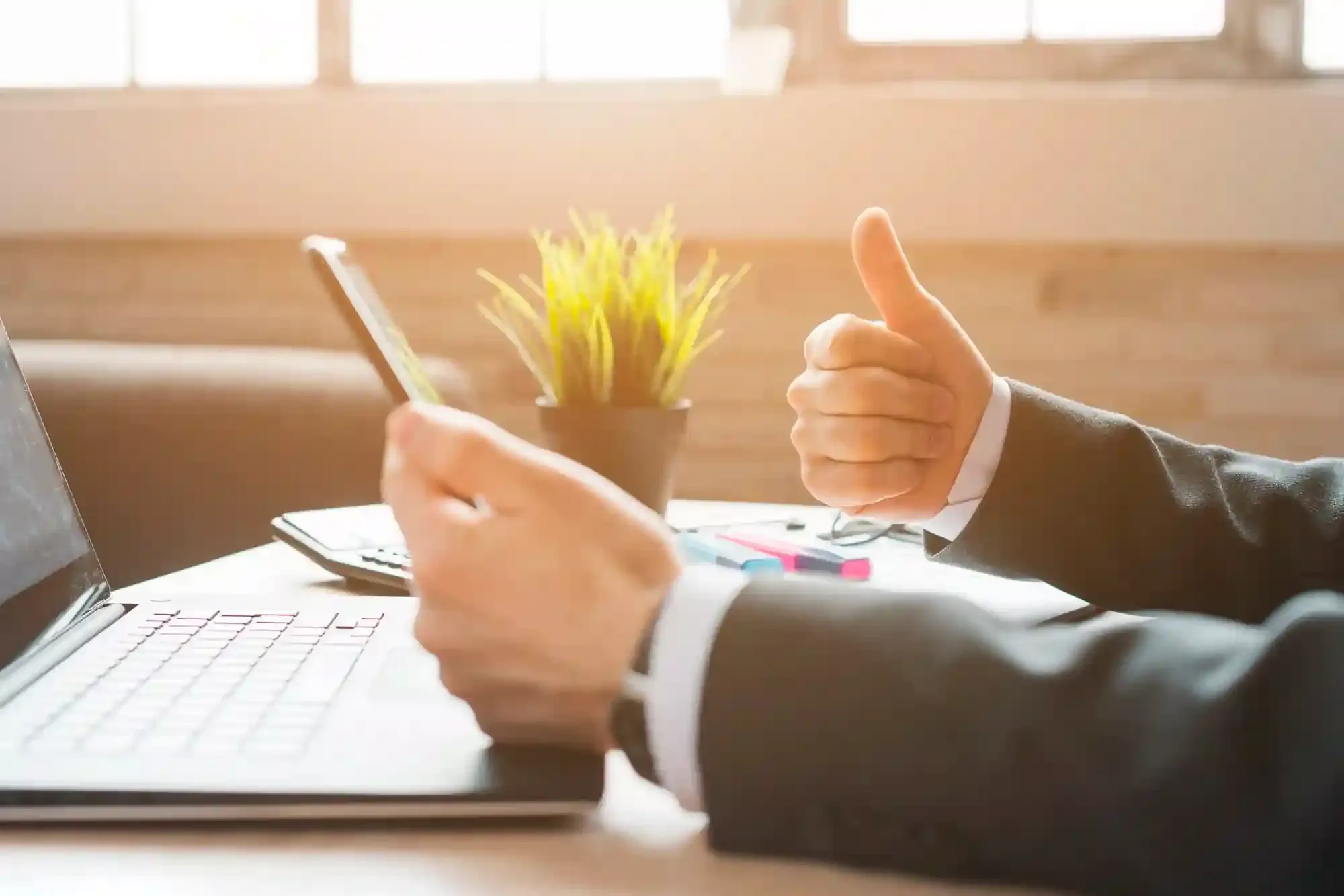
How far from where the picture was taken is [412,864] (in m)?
0.41

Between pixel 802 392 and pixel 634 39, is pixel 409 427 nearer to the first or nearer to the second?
pixel 802 392

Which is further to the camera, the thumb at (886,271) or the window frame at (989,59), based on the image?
the window frame at (989,59)

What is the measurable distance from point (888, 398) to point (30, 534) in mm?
574

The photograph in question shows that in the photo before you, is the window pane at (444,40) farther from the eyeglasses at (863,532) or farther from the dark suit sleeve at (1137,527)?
the dark suit sleeve at (1137,527)

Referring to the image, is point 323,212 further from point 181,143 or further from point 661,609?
point 661,609

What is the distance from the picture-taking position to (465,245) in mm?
1790

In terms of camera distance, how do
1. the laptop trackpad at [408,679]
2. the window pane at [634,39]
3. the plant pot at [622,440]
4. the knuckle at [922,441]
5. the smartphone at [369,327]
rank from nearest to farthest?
the laptop trackpad at [408,679] → the smartphone at [369,327] → the knuckle at [922,441] → the plant pot at [622,440] → the window pane at [634,39]

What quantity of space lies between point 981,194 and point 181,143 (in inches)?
47.2

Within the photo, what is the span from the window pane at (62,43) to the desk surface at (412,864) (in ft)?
6.47

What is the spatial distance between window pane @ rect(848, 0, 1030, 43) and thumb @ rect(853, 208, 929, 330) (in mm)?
1068

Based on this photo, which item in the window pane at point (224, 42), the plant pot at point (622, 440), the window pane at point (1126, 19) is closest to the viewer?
the plant pot at point (622, 440)

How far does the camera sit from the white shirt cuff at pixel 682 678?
42 centimetres

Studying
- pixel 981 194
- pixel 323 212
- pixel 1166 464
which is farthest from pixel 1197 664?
pixel 323 212

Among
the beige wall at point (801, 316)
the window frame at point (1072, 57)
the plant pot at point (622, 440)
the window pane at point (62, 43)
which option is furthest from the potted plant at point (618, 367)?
the window pane at point (62, 43)
